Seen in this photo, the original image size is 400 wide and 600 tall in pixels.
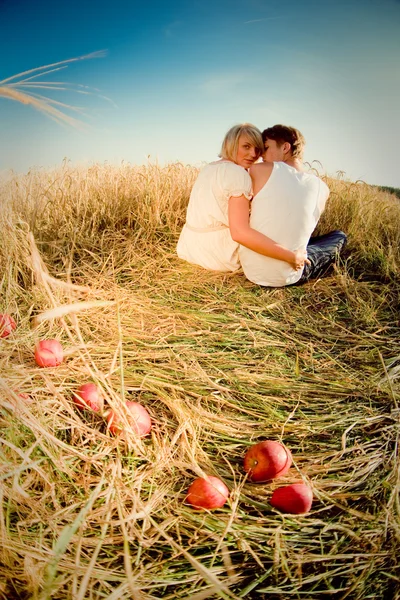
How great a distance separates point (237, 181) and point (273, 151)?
1.47ft

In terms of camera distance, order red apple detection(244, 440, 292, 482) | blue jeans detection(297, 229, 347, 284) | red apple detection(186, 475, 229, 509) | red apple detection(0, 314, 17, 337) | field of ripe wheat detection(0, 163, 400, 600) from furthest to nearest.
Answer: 1. blue jeans detection(297, 229, 347, 284)
2. red apple detection(0, 314, 17, 337)
3. red apple detection(244, 440, 292, 482)
4. red apple detection(186, 475, 229, 509)
5. field of ripe wheat detection(0, 163, 400, 600)

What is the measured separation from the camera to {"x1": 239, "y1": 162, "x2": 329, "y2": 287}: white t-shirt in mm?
2525

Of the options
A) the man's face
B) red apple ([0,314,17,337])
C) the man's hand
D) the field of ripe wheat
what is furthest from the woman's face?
red apple ([0,314,17,337])

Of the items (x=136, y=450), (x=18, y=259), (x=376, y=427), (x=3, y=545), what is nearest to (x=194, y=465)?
(x=136, y=450)

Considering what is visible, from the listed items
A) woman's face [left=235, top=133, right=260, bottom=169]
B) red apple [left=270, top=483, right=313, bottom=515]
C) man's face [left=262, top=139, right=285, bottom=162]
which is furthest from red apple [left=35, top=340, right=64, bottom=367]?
man's face [left=262, top=139, right=285, bottom=162]

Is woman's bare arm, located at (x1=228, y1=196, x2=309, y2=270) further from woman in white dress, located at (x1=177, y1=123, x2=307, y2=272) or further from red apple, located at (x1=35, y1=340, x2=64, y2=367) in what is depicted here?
red apple, located at (x1=35, y1=340, x2=64, y2=367)

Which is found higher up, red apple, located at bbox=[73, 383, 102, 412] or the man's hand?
the man's hand

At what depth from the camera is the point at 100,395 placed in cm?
137

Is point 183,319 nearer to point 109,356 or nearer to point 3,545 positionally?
point 109,356

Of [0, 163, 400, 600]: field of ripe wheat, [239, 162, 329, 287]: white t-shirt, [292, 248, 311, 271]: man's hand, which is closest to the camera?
[0, 163, 400, 600]: field of ripe wheat

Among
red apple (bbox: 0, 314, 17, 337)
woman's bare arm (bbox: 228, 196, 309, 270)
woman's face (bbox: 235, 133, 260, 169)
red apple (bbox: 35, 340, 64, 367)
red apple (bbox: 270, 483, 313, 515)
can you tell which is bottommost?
red apple (bbox: 270, 483, 313, 515)

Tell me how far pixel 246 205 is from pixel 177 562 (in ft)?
6.74

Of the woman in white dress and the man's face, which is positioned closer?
the woman in white dress

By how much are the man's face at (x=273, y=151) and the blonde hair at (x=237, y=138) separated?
77mm
